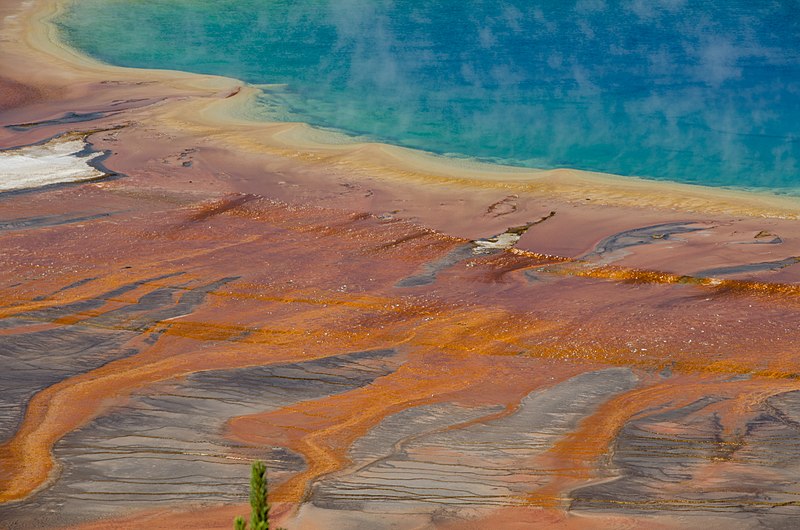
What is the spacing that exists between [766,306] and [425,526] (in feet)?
12.3

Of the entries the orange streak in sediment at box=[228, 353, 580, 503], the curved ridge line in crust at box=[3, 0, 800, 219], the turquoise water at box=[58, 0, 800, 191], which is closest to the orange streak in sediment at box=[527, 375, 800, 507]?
the orange streak in sediment at box=[228, 353, 580, 503]

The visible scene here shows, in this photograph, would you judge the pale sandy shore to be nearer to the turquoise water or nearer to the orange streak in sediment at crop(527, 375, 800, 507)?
the orange streak in sediment at crop(527, 375, 800, 507)

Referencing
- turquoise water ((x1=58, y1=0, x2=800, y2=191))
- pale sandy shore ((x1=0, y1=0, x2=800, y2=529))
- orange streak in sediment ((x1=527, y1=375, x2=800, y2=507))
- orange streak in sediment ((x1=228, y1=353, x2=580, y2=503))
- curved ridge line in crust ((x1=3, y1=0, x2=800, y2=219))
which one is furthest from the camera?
turquoise water ((x1=58, y1=0, x2=800, y2=191))

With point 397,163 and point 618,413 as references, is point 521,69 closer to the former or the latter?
point 397,163

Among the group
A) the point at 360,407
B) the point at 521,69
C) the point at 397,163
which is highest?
the point at 521,69

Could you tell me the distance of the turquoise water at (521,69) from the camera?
1133 centimetres

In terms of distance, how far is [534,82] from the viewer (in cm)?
1420

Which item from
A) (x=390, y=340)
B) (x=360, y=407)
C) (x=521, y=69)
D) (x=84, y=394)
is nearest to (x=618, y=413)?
(x=360, y=407)

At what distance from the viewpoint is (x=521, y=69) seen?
1488cm

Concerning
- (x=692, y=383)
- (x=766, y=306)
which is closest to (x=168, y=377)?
(x=692, y=383)

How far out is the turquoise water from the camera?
1133 centimetres

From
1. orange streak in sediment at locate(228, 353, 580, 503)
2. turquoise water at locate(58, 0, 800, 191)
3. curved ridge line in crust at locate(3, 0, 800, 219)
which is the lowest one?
orange streak in sediment at locate(228, 353, 580, 503)

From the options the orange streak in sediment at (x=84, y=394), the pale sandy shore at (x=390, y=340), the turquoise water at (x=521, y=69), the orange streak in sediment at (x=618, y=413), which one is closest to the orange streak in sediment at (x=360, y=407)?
the pale sandy shore at (x=390, y=340)

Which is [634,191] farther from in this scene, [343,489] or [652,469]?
[343,489]
